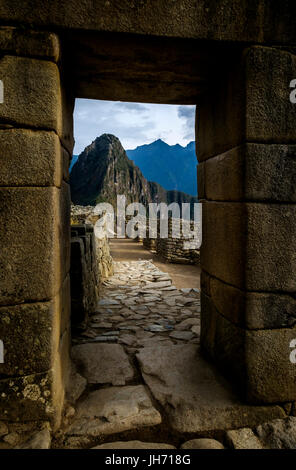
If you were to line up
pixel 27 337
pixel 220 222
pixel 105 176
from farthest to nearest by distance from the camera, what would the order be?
pixel 105 176, pixel 220 222, pixel 27 337

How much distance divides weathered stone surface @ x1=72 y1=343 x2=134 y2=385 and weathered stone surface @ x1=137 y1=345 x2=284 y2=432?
0.60 feet

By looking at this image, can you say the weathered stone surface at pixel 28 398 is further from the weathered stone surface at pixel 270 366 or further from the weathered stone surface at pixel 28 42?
the weathered stone surface at pixel 28 42

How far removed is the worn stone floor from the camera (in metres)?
1.79

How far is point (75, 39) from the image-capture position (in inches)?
71.9

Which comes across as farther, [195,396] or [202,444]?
[195,396]

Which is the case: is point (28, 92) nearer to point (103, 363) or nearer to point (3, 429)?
point (3, 429)

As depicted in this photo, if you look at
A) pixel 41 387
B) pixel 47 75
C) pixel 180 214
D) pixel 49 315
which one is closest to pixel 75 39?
pixel 47 75

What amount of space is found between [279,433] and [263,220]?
4.64ft

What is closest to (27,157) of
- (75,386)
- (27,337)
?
(27,337)

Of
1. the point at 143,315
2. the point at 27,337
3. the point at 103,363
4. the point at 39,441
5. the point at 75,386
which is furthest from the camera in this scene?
the point at 143,315

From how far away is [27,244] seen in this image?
1.75 meters

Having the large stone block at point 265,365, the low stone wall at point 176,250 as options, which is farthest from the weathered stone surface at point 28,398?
the low stone wall at point 176,250

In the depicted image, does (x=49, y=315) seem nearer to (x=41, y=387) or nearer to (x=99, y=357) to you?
(x=41, y=387)

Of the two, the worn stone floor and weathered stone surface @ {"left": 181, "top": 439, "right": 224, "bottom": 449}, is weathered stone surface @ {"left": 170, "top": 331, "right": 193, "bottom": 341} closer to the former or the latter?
the worn stone floor
